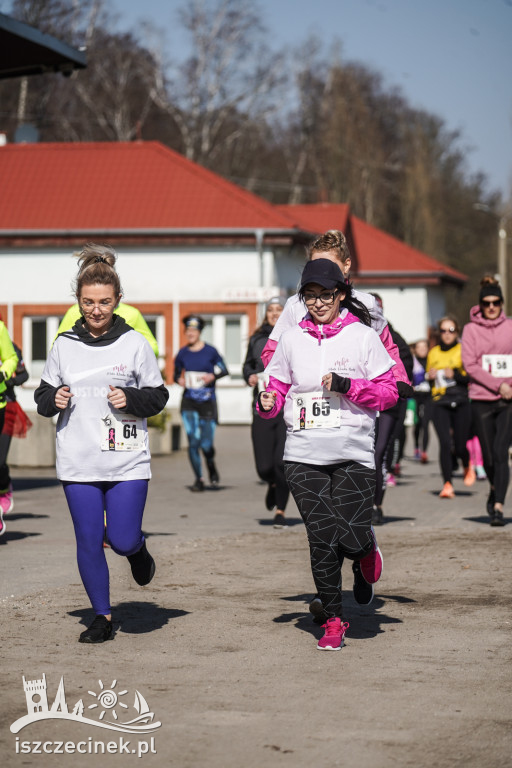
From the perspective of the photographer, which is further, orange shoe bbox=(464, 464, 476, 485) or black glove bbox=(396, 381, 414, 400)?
orange shoe bbox=(464, 464, 476, 485)

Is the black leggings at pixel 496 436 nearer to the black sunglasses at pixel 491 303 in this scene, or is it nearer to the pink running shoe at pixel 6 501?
the black sunglasses at pixel 491 303

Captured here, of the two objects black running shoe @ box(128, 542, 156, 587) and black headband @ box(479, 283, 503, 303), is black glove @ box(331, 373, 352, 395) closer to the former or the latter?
black running shoe @ box(128, 542, 156, 587)

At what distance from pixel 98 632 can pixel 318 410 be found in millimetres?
1551

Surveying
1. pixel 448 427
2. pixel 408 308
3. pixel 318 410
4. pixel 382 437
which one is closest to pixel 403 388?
pixel 318 410

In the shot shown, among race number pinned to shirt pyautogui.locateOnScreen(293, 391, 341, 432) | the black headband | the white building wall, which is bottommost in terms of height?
race number pinned to shirt pyautogui.locateOnScreen(293, 391, 341, 432)

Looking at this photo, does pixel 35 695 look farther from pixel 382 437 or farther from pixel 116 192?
Result: pixel 116 192

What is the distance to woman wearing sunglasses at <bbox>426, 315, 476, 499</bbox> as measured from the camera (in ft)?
51.5

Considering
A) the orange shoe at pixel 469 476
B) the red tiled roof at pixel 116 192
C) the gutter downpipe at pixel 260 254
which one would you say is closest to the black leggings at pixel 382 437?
the orange shoe at pixel 469 476

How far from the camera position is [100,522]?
7.13m

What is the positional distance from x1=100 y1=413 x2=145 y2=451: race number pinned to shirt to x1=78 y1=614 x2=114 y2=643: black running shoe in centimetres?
86

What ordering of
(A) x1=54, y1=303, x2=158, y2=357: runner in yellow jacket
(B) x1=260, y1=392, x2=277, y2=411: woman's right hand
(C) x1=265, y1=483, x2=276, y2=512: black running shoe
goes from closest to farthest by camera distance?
1. (B) x1=260, y1=392, x2=277, y2=411: woman's right hand
2. (A) x1=54, y1=303, x2=158, y2=357: runner in yellow jacket
3. (C) x1=265, y1=483, x2=276, y2=512: black running shoe

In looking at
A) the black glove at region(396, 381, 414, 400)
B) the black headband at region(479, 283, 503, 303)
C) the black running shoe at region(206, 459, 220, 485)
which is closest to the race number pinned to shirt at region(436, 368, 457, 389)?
the black running shoe at region(206, 459, 220, 485)

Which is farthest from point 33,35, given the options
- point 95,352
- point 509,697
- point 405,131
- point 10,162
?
point 405,131

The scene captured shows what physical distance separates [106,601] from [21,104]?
165ft
